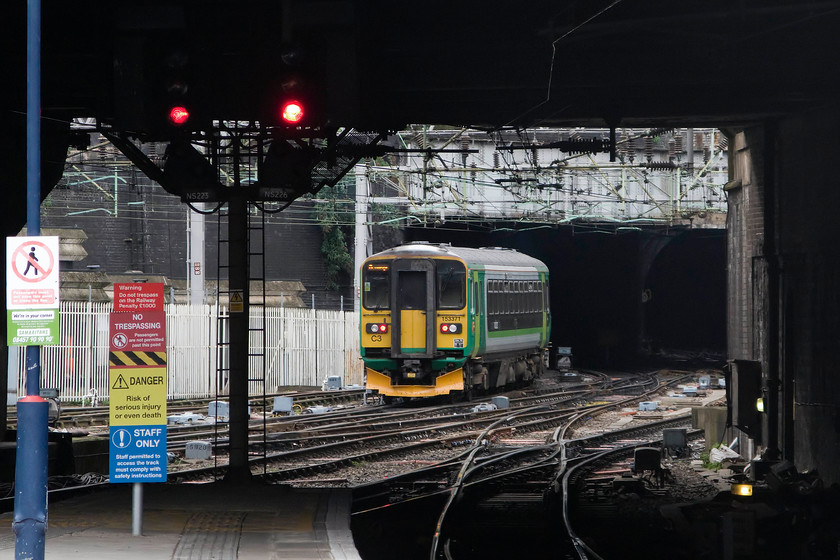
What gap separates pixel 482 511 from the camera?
43.5 feet

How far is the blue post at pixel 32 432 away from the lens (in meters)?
7.85

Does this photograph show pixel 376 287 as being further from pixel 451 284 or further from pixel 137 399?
pixel 137 399

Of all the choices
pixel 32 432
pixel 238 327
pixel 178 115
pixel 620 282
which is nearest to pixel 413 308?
pixel 238 327

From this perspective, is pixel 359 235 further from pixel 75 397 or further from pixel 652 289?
pixel 652 289

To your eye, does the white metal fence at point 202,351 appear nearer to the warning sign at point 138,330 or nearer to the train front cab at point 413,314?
the train front cab at point 413,314

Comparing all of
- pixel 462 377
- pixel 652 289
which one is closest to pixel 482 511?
pixel 462 377

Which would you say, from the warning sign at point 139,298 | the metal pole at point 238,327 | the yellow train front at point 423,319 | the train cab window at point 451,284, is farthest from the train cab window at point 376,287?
the warning sign at point 139,298

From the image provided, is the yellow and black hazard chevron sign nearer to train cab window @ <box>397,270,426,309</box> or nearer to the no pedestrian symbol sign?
the no pedestrian symbol sign

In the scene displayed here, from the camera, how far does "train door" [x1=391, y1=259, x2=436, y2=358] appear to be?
1027 inches

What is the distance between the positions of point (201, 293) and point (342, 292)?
1023cm

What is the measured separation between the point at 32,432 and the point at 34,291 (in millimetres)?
942

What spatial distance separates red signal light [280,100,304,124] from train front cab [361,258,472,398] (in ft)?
52.7

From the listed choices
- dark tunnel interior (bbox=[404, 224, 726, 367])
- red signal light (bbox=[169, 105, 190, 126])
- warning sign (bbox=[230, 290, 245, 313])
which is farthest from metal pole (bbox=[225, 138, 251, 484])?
dark tunnel interior (bbox=[404, 224, 726, 367])

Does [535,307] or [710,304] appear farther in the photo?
[710,304]
